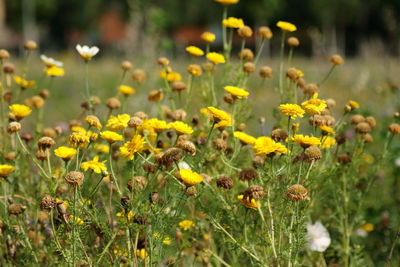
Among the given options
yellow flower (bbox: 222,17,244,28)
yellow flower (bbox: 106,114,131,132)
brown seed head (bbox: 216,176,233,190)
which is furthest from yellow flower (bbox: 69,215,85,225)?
yellow flower (bbox: 222,17,244,28)

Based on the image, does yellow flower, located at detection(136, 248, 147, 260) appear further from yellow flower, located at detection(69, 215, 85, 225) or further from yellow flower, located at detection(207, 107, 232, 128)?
yellow flower, located at detection(207, 107, 232, 128)

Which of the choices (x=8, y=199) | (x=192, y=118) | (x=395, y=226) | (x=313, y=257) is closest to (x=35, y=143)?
(x=8, y=199)

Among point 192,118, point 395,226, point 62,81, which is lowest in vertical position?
point 62,81

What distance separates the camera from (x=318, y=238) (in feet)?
6.48

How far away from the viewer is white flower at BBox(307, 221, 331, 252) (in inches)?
76.0

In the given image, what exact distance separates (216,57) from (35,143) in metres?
0.70

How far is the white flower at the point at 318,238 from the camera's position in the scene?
1929 mm

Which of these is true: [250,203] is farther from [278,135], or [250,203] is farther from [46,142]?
[46,142]

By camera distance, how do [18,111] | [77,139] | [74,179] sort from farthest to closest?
[18,111] → [77,139] → [74,179]

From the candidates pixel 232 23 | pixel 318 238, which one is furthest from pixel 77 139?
pixel 318 238

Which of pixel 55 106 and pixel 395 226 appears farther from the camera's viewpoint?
pixel 55 106

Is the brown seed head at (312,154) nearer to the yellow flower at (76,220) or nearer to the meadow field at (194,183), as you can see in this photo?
the meadow field at (194,183)

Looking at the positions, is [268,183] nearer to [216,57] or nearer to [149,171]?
[149,171]

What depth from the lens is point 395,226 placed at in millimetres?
2566
